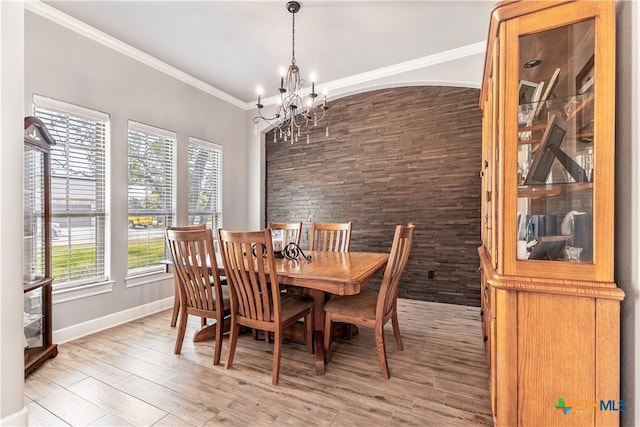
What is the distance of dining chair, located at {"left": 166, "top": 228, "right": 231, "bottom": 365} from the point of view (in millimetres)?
2092

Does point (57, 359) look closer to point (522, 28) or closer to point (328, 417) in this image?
point (328, 417)

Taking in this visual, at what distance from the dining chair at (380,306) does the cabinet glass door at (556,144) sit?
0.77 metres

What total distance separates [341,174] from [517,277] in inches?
125

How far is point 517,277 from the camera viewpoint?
1.25 metres

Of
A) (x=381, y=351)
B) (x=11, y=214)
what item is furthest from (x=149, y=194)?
(x=381, y=351)

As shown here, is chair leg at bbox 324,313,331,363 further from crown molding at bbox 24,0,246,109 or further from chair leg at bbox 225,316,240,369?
crown molding at bbox 24,0,246,109

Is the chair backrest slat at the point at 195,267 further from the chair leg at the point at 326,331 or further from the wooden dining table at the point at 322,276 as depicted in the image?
the chair leg at the point at 326,331

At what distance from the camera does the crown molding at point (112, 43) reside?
8.14 feet

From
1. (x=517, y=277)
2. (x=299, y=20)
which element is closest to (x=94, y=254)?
(x=299, y=20)

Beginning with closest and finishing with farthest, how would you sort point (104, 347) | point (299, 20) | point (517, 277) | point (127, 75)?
point (517, 277) < point (104, 347) < point (299, 20) < point (127, 75)

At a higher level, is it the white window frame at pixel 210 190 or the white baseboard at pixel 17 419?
the white window frame at pixel 210 190

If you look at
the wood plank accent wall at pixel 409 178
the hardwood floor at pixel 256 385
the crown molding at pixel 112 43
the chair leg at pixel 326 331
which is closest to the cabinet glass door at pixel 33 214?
the hardwood floor at pixel 256 385

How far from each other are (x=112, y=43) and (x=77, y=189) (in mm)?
1535

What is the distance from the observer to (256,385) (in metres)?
1.93
